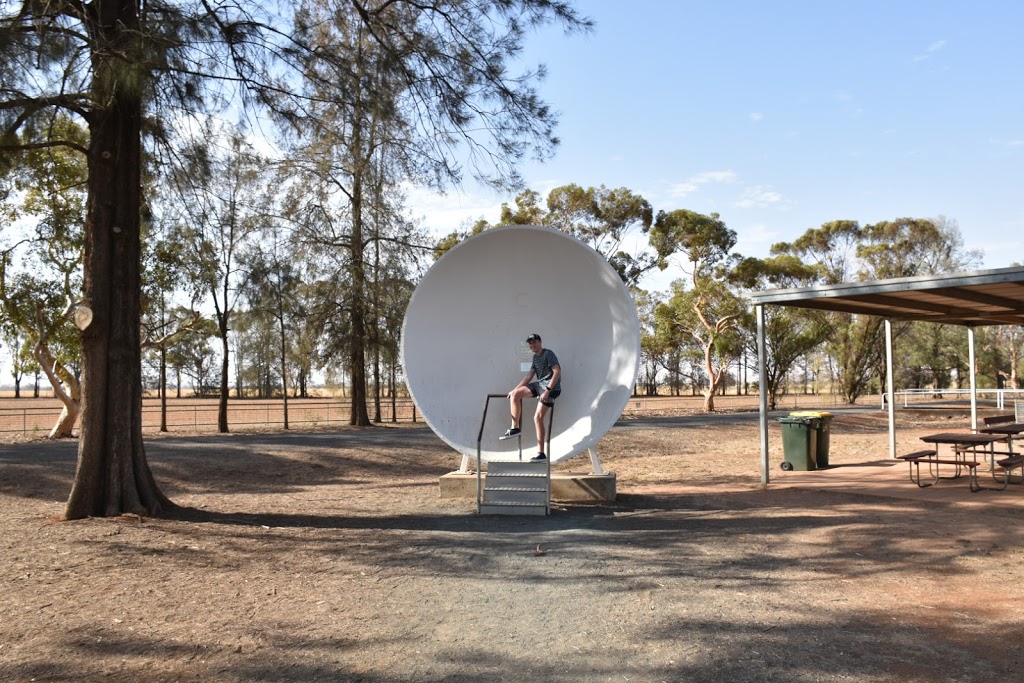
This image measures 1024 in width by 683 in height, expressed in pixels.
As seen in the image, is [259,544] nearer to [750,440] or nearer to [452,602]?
[452,602]

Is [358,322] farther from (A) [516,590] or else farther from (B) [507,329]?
(A) [516,590]

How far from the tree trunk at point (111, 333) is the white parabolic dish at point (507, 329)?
10.8ft

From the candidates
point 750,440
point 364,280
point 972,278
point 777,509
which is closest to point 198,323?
point 364,280

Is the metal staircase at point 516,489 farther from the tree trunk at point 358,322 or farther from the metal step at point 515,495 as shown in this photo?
the tree trunk at point 358,322

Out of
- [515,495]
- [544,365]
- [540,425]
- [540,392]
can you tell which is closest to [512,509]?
[515,495]

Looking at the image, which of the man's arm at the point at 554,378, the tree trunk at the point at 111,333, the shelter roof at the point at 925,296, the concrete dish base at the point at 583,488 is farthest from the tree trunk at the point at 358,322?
the shelter roof at the point at 925,296

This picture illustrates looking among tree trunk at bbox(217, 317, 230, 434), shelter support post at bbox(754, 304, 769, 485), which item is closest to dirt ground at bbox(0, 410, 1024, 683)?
shelter support post at bbox(754, 304, 769, 485)

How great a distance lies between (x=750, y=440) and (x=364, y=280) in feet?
39.0

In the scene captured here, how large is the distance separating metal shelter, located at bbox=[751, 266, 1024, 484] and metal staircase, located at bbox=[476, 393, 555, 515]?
3.69 metres

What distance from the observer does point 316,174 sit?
20.2 metres

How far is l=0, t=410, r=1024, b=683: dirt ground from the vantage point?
4336 millimetres

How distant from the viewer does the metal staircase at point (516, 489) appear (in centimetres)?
899

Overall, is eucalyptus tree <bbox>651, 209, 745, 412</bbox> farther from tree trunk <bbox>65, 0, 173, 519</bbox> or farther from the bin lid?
tree trunk <bbox>65, 0, 173, 519</bbox>

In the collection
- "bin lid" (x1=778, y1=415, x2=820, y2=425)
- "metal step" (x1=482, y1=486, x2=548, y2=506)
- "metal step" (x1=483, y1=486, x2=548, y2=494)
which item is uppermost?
"bin lid" (x1=778, y1=415, x2=820, y2=425)
